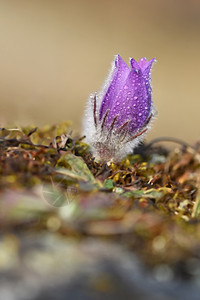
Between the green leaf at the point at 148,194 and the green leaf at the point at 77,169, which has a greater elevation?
the green leaf at the point at 77,169

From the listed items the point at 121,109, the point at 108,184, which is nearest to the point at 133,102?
the point at 121,109

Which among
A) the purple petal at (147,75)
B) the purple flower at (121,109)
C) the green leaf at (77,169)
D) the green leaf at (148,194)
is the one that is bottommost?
the green leaf at (148,194)

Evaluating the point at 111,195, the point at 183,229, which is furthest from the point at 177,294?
the point at 111,195

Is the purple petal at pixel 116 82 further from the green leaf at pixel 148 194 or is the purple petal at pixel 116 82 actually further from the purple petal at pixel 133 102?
the green leaf at pixel 148 194

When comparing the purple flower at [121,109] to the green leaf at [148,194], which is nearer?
the green leaf at [148,194]

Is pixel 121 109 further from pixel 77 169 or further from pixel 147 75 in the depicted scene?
pixel 77 169

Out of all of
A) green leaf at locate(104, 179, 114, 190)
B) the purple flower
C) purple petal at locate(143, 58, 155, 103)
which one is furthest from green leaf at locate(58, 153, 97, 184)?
purple petal at locate(143, 58, 155, 103)

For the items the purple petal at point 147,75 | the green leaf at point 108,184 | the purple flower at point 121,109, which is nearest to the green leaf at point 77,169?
the green leaf at point 108,184

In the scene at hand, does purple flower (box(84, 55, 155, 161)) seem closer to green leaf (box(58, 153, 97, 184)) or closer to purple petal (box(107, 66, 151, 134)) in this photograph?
purple petal (box(107, 66, 151, 134))
